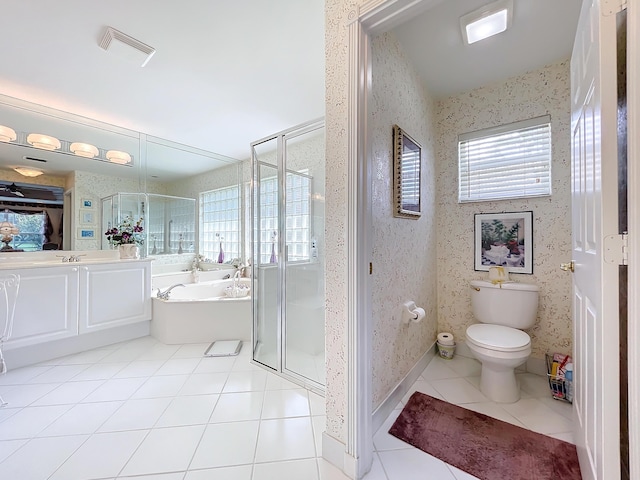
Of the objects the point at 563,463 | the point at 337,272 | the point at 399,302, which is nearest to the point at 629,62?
the point at 337,272

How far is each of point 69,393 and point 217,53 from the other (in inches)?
105

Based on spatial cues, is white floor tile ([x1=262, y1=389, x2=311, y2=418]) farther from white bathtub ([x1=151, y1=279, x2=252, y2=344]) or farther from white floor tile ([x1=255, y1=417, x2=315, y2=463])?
white bathtub ([x1=151, y1=279, x2=252, y2=344])

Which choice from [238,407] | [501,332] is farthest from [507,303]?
[238,407]

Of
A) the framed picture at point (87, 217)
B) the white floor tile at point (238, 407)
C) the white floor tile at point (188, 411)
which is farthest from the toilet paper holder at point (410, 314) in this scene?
the framed picture at point (87, 217)

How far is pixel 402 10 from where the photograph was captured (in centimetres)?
108

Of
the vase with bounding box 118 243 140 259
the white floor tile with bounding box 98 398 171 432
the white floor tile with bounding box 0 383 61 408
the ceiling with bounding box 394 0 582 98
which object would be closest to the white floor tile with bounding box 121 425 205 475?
the white floor tile with bounding box 98 398 171 432

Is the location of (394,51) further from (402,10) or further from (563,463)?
(563,463)

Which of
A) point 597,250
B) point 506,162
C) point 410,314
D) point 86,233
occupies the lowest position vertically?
point 410,314

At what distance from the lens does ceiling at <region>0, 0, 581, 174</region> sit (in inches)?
60.2

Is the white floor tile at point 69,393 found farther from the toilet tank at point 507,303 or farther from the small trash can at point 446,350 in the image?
A: the toilet tank at point 507,303

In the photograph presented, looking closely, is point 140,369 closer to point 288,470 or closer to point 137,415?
point 137,415

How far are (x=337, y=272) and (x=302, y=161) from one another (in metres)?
1.37

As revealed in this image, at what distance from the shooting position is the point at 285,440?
4.63 feet

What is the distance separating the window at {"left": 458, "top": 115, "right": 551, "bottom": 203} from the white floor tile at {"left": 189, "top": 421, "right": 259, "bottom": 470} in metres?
2.41
